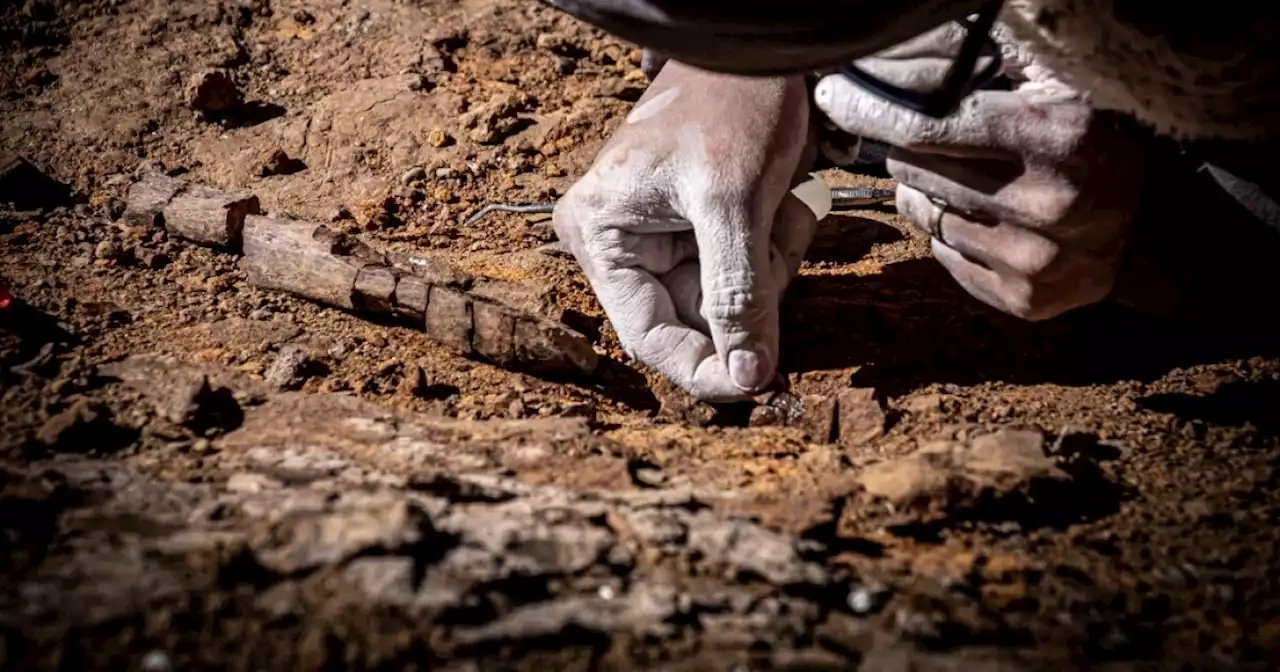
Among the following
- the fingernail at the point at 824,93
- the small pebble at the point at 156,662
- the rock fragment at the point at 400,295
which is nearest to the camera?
the small pebble at the point at 156,662

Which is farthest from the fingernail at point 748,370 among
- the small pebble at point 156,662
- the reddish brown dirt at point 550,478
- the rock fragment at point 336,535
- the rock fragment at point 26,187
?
the rock fragment at point 26,187

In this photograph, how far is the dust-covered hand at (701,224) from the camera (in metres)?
2.00

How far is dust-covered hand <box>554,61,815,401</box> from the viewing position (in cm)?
200

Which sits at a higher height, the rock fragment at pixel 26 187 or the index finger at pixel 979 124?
the index finger at pixel 979 124

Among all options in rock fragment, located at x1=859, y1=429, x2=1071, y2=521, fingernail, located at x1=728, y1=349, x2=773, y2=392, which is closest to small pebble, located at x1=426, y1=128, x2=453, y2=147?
fingernail, located at x1=728, y1=349, x2=773, y2=392

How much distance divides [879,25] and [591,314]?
1411 millimetres

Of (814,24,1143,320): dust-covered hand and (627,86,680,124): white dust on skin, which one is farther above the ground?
(627,86,680,124): white dust on skin

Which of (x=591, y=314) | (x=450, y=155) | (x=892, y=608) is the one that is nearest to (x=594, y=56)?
(x=450, y=155)

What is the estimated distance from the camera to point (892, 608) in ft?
3.63

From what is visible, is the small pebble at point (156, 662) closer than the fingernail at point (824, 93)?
Yes

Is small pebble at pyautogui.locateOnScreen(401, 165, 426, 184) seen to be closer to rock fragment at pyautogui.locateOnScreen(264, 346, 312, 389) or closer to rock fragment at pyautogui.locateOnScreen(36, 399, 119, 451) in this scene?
rock fragment at pyautogui.locateOnScreen(264, 346, 312, 389)

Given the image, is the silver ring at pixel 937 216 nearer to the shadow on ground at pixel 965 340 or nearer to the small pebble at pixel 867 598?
the shadow on ground at pixel 965 340

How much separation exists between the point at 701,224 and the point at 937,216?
507 millimetres

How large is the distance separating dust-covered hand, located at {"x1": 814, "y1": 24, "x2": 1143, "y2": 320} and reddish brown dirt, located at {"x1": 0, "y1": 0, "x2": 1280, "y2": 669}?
31 centimetres
